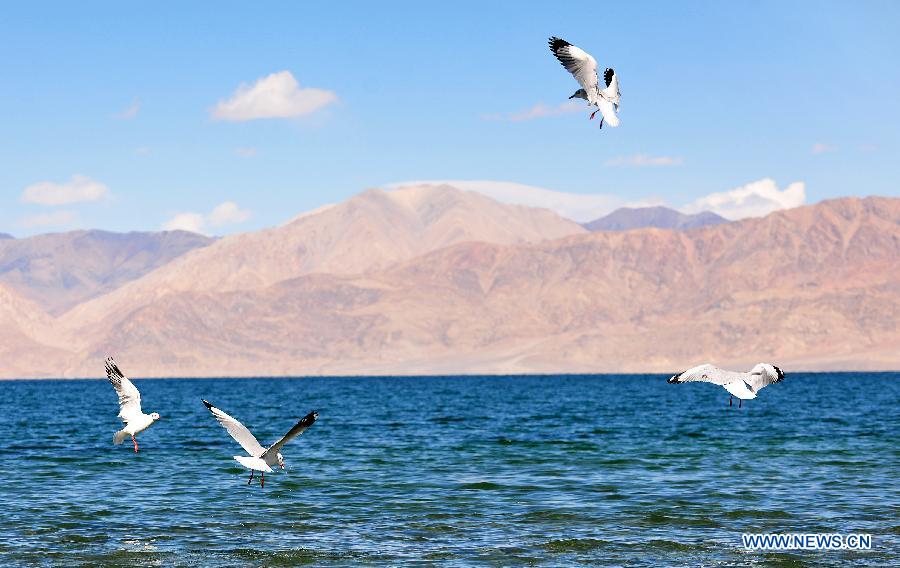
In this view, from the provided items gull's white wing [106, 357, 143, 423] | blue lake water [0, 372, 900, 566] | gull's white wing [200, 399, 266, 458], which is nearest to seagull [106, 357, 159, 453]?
gull's white wing [106, 357, 143, 423]

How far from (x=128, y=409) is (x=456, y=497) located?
11453 mm

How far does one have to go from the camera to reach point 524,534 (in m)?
27.7

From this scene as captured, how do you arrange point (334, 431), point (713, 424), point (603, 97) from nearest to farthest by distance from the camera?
point (603, 97) → point (334, 431) → point (713, 424)

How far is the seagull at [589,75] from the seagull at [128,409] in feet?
37.1

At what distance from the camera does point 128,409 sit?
25.8 meters

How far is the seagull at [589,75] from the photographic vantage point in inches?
945

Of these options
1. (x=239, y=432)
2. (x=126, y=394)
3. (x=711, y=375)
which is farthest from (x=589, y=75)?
(x=126, y=394)

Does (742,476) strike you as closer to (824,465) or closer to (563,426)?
(824,465)

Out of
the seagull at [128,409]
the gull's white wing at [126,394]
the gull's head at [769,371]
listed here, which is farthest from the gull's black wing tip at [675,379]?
the gull's white wing at [126,394]

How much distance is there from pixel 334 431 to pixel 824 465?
31.1 m

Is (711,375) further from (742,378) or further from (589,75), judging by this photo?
(589,75)

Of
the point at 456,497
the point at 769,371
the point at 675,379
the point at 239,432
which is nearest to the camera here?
the point at 675,379

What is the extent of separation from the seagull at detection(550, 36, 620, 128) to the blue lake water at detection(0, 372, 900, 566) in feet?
31.1

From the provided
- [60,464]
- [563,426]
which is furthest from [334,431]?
[60,464]
